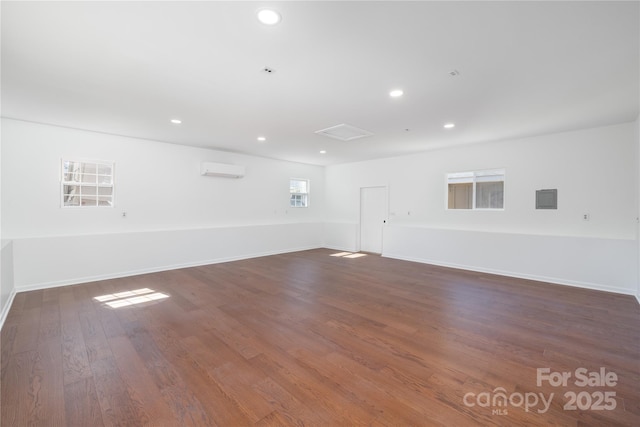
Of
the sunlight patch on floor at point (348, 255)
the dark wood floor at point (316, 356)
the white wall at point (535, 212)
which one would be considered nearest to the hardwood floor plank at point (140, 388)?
the dark wood floor at point (316, 356)

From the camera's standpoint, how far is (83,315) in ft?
10.5

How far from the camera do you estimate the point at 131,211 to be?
5090 millimetres

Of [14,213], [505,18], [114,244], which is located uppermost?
[505,18]

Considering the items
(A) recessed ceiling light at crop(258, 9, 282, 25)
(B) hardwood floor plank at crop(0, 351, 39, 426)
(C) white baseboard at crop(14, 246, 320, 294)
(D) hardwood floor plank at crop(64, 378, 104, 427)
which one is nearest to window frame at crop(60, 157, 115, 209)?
(C) white baseboard at crop(14, 246, 320, 294)

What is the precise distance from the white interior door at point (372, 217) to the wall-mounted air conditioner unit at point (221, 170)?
3488 mm

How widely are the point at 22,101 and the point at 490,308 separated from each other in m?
6.55

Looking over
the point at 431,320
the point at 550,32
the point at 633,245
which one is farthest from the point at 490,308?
the point at 550,32

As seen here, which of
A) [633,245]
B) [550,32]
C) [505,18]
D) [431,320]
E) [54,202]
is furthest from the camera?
[54,202]

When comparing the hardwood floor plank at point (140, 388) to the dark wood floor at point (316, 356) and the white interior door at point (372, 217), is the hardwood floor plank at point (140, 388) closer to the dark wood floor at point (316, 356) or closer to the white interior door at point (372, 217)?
the dark wood floor at point (316, 356)

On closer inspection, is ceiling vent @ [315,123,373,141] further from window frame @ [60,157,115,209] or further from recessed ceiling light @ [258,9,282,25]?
window frame @ [60,157,115,209]

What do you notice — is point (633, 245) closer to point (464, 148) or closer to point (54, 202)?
point (464, 148)

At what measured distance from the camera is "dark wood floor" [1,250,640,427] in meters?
1.73

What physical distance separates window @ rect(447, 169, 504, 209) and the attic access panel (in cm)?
58

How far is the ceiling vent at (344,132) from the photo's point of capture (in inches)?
173
